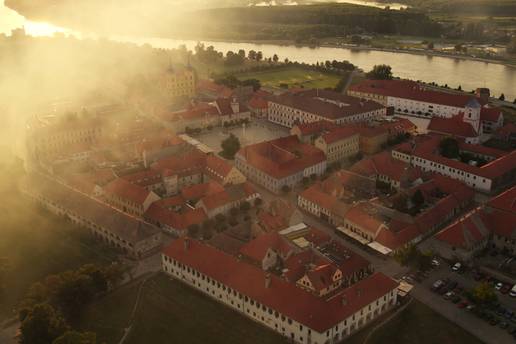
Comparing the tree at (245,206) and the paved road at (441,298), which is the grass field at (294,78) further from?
the paved road at (441,298)

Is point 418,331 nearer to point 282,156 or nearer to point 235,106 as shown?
point 282,156

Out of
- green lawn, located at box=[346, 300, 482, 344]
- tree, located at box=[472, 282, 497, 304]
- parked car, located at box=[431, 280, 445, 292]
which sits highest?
tree, located at box=[472, 282, 497, 304]

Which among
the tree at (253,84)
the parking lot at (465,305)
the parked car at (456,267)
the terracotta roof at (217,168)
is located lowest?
the parking lot at (465,305)

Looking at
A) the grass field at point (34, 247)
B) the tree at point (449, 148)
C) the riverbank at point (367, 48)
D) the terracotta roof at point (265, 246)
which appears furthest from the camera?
the riverbank at point (367, 48)

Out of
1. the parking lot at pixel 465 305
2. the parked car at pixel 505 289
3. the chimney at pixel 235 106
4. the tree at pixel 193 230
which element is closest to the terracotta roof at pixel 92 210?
the tree at pixel 193 230

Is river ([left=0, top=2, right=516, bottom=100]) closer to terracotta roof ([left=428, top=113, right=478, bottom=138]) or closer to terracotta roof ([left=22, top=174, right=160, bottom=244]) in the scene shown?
terracotta roof ([left=428, top=113, right=478, bottom=138])

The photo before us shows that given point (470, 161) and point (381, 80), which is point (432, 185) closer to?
point (470, 161)

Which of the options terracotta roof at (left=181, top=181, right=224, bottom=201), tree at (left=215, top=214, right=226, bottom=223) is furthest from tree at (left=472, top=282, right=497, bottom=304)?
terracotta roof at (left=181, top=181, right=224, bottom=201)
